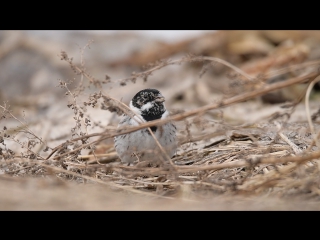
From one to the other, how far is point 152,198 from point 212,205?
514 millimetres

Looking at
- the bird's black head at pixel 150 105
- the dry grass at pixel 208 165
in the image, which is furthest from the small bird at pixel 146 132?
the dry grass at pixel 208 165

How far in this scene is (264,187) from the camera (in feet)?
9.95

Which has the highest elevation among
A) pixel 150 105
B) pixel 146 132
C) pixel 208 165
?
pixel 150 105

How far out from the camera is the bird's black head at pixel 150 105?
179 inches

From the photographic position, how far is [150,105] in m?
4.57

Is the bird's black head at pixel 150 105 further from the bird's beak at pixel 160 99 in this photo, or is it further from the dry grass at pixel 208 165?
the dry grass at pixel 208 165

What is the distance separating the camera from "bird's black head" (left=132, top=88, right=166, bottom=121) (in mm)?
4543

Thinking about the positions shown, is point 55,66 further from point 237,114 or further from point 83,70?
point 83,70

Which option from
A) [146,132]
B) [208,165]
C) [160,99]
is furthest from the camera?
[160,99]

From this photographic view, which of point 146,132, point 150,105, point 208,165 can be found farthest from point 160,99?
point 208,165

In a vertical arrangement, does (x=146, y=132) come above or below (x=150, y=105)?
below

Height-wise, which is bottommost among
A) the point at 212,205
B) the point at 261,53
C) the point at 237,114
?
the point at 212,205

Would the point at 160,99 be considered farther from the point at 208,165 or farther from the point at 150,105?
the point at 208,165

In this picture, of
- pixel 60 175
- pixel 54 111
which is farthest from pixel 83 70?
pixel 54 111
